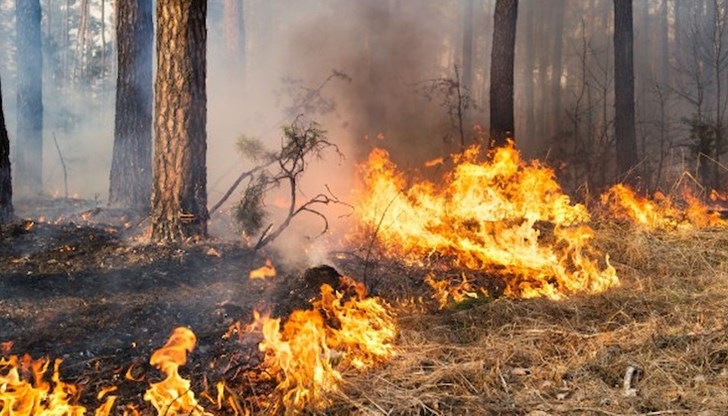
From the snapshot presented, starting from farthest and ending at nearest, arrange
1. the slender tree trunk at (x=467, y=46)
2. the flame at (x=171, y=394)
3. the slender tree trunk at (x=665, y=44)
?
the slender tree trunk at (x=665, y=44) → the slender tree trunk at (x=467, y=46) → the flame at (x=171, y=394)

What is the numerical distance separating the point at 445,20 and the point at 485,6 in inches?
96.5

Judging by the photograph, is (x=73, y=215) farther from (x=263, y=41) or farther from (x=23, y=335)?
(x=263, y=41)

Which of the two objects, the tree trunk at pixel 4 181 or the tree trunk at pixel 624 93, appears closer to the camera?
the tree trunk at pixel 4 181

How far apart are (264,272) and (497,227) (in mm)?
2860

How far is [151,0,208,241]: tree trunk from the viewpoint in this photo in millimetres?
5605

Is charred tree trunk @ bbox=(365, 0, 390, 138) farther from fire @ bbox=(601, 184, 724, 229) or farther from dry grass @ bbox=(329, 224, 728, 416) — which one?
dry grass @ bbox=(329, 224, 728, 416)

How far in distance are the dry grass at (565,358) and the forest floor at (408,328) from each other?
1cm

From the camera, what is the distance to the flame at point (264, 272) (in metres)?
5.25

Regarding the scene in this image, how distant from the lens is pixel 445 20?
26.0m

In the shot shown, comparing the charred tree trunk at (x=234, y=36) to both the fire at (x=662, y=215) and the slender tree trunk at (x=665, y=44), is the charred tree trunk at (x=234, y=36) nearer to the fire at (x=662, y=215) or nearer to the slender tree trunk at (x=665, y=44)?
the fire at (x=662, y=215)

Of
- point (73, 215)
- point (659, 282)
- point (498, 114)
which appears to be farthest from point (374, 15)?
point (659, 282)

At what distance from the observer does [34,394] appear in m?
2.97

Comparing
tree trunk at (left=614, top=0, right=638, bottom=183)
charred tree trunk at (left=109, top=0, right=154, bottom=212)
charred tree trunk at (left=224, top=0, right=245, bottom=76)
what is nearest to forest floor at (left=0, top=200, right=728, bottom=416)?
charred tree trunk at (left=109, top=0, right=154, bottom=212)

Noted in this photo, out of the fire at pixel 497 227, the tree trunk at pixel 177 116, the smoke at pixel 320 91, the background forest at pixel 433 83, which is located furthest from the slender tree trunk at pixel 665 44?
the tree trunk at pixel 177 116
